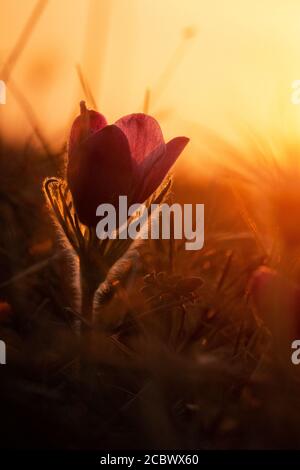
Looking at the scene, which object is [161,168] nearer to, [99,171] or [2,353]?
[99,171]

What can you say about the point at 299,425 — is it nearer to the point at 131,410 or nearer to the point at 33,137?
the point at 131,410

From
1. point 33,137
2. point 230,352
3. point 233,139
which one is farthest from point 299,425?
point 33,137

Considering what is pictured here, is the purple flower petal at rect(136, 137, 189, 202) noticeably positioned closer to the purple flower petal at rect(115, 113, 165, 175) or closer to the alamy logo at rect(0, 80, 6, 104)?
the purple flower petal at rect(115, 113, 165, 175)

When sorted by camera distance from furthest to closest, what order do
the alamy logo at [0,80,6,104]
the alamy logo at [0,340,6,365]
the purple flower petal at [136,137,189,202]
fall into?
1. the alamy logo at [0,80,6,104]
2. the purple flower petal at [136,137,189,202]
3. the alamy logo at [0,340,6,365]

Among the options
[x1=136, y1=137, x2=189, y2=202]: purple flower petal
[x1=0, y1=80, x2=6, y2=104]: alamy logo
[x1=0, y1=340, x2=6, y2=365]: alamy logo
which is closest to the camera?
[x1=0, y1=340, x2=6, y2=365]: alamy logo

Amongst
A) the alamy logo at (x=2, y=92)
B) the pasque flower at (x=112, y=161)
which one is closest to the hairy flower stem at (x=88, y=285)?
the pasque flower at (x=112, y=161)

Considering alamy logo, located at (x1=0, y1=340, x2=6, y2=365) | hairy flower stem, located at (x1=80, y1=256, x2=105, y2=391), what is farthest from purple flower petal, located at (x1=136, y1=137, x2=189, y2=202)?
alamy logo, located at (x1=0, y1=340, x2=6, y2=365)

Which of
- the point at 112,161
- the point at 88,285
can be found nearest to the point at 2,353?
the point at 88,285

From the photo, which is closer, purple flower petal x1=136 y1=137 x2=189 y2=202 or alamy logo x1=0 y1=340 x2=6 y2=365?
alamy logo x1=0 y1=340 x2=6 y2=365

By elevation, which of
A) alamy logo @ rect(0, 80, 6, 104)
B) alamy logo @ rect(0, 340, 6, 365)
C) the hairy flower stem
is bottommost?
alamy logo @ rect(0, 340, 6, 365)

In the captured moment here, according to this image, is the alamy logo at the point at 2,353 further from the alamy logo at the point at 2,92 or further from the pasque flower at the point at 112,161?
the alamy logo at the point at 2,92
